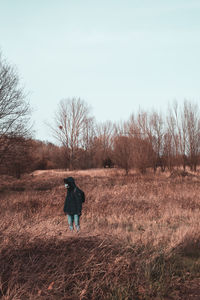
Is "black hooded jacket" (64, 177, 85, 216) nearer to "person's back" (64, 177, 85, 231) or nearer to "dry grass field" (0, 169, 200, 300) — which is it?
"person's back" (64, 177, 85, 231)

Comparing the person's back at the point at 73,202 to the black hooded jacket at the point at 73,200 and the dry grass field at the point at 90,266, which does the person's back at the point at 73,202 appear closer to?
the black hooded jacket at the point at 73,200

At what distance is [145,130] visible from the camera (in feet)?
111

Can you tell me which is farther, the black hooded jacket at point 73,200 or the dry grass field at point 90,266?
the black hooded jacket at point 73,200

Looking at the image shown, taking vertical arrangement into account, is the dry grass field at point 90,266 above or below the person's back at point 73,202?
below

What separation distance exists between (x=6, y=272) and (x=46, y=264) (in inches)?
21.1

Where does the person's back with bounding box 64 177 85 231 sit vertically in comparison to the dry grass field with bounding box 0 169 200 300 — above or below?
above

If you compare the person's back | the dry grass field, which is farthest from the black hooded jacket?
the dry grass field

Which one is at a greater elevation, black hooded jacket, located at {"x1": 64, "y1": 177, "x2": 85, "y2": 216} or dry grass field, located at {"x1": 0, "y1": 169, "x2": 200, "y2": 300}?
black hooded jacket, located at {"x1": 64, "y1": 177, "x2": 85, "y2": 216}

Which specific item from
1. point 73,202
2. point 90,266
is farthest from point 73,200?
point 90,266

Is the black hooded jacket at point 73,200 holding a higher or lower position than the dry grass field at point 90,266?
higher

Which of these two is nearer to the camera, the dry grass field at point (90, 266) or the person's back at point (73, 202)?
the dry grass field at point (90, 266)

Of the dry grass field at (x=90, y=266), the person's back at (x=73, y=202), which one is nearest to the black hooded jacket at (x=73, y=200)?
the person's back at (x=73, y=202)

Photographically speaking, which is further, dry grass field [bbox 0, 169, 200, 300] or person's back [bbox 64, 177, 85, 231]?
person's back [bbox 64, 177, 85, 231]

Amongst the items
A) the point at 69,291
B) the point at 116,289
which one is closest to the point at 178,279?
the point at 116,289
